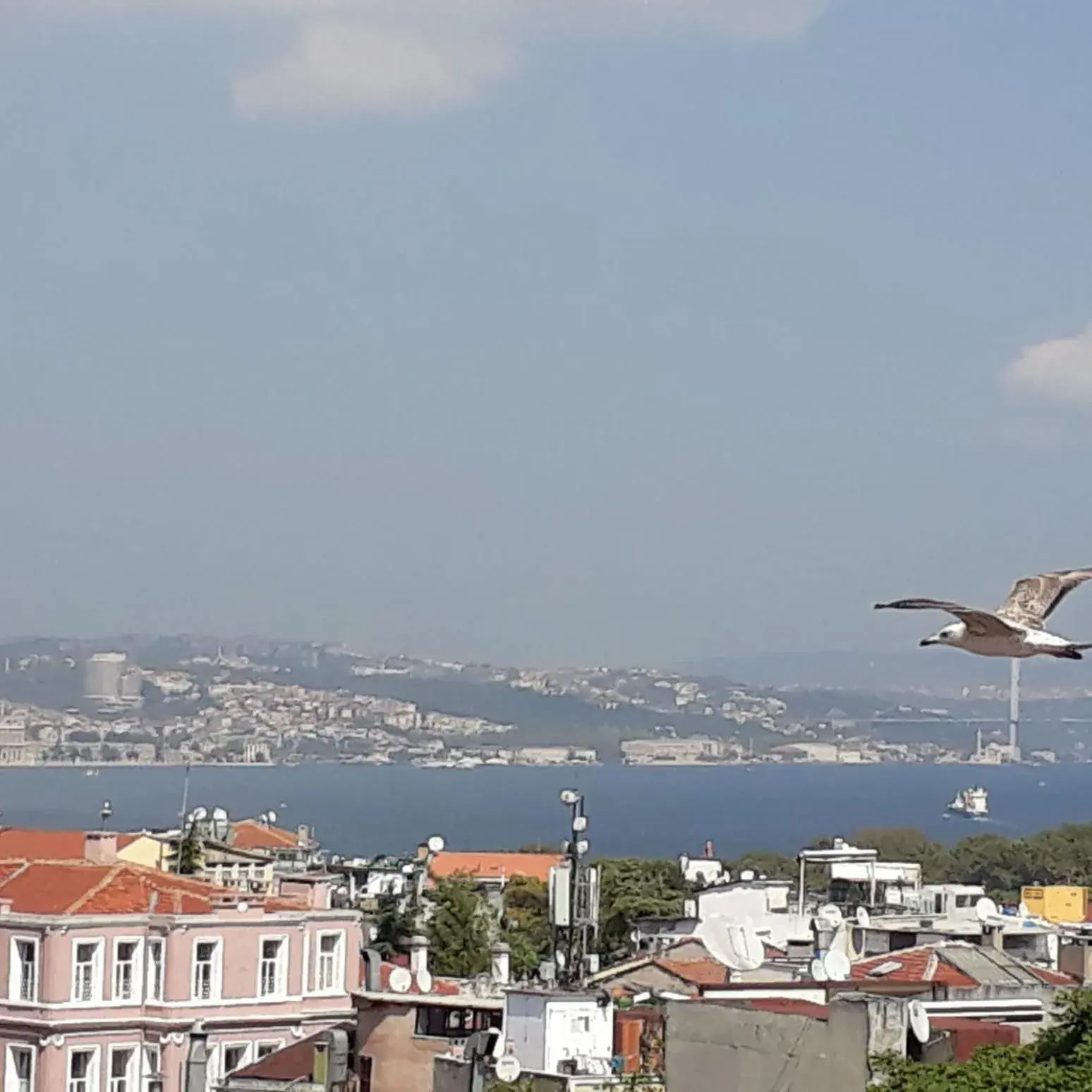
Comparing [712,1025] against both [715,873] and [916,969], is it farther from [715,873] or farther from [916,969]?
[715,873]

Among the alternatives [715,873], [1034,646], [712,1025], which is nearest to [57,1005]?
[1034,646]

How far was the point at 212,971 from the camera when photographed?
18875mm

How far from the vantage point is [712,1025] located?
19.9ft

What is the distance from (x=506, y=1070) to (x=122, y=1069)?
249 inches

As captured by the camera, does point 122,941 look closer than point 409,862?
Yes

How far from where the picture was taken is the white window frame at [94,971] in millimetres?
18500

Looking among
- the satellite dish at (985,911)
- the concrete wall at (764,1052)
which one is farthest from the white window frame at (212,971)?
the concrete wall at (764,1052)

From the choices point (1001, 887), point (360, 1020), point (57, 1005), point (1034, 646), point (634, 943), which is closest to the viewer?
point (1034, 646)

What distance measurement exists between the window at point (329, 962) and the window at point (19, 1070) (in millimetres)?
2153

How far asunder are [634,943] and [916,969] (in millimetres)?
11078

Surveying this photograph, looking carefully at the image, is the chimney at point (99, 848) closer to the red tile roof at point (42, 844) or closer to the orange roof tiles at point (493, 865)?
the red tile roof at point (42, 844)

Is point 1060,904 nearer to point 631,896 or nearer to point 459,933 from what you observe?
point 631,896

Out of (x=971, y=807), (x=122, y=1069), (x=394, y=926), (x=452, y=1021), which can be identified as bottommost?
(x=971, y=807)

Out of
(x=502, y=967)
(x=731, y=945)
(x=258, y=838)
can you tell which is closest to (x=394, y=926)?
(x=502, y=967)
